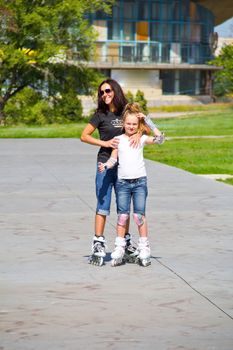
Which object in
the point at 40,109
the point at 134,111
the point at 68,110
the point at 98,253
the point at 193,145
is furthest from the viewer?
the point at 40,109

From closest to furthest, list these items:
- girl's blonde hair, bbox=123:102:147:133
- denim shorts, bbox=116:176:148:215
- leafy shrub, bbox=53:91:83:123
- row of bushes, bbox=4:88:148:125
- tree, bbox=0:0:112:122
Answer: girl's blonde hair, bbox=123:102:147:133
denim shorts, bbox=116:176:148:215
tree, bbox=0:0:112:122
row of bushes, bbox=4:88:148:125
leafy shrub, bbox=53:91:83:123

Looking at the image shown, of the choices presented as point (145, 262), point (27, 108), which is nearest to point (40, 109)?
point (27, 108)

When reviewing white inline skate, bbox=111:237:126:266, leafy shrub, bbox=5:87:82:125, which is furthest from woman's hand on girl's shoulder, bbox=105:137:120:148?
leafy shrub, bbox=5:87:82:125

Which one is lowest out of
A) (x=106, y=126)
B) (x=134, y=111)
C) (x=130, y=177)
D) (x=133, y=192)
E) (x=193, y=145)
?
(x=193, y=145)

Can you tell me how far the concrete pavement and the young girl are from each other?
0.21 meters

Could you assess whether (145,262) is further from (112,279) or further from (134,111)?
(134,111)

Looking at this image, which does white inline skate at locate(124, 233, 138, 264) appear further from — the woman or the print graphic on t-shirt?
the print graphic on t-shirt

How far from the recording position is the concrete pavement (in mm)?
7492

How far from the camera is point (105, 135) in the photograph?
1073 cm

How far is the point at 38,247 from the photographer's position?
11.7 meters

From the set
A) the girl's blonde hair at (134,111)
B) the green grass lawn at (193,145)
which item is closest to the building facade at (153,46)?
the green grass lawn at (193,145)

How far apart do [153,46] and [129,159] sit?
9323cm

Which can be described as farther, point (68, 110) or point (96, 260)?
point (68, 110)

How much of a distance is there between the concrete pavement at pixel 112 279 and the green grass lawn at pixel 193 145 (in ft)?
16.4
